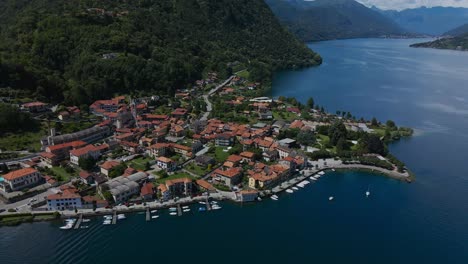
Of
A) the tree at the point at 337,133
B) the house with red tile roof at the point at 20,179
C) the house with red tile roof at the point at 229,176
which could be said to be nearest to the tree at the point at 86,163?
the house with red tile roof at the point at 20,179

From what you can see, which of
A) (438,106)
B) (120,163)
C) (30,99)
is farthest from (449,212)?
(30,99)

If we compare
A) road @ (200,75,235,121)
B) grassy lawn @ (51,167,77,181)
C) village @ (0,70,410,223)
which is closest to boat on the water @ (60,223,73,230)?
village @ (0,70,410,223)

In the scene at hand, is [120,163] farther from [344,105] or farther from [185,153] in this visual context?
[344,105]

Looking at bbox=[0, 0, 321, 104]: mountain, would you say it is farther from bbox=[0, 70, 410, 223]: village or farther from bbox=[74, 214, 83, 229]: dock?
bbox=[74, 214, 83, 229]: dock

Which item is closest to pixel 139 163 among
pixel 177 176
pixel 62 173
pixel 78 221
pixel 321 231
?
pixel 177 176

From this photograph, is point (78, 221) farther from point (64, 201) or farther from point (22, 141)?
point (22, 141)

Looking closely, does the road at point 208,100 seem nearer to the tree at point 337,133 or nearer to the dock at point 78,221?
the tree at point 337,133
